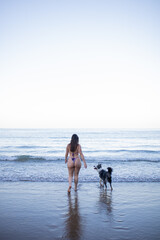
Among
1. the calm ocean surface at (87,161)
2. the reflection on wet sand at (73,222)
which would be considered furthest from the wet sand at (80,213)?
the calm ocean surface at (87,161)

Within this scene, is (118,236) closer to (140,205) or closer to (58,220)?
(58,220)

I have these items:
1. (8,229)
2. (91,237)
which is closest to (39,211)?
(8,229)

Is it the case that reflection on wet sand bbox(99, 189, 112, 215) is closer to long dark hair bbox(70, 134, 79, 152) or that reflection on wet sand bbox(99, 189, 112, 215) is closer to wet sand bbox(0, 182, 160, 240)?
wet sand bbox(0, 182, 160, 240)

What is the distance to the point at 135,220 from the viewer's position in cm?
402

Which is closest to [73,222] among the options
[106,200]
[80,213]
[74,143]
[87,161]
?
[80,213]

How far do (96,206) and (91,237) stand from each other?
1.71 metres

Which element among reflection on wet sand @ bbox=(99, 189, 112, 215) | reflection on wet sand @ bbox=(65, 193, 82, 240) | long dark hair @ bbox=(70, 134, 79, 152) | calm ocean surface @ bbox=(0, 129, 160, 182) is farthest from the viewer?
calm ocean surface @ bbox=(0, 129, 160, 182)

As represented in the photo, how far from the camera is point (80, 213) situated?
173 inches

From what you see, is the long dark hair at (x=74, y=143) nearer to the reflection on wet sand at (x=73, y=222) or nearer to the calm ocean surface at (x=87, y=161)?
the reflection on wet sand at (x=73, y=222)

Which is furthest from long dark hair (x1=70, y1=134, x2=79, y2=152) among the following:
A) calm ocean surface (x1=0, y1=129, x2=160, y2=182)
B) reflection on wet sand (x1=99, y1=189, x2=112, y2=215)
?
calm ocean surface (x1=0, y1=129, x2=160, y2=182)

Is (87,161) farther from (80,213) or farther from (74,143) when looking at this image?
(80,213)

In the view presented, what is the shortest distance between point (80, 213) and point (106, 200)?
1.37 meters

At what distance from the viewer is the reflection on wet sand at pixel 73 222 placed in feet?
11.0

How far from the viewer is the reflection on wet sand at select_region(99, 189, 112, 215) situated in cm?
483
